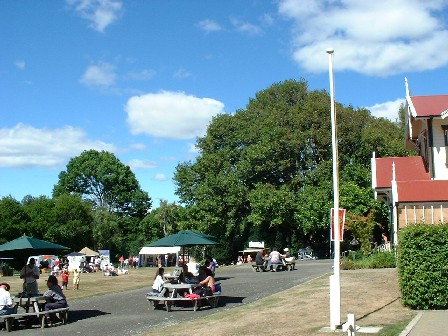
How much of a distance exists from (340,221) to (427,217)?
40.4 feet

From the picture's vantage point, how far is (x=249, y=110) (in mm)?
61031

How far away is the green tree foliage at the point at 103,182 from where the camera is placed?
288 ft

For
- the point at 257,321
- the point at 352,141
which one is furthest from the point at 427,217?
the point at 352,141

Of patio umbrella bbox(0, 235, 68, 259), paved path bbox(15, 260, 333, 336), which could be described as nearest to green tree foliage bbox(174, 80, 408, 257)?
paved path bbox(15, 260, 333, 336)

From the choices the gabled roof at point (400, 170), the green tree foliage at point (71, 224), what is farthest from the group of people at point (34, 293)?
the green tree foliage at point (71, 224)

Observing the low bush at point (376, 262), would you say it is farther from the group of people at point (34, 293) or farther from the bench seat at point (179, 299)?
the group of people at point (34, 293)

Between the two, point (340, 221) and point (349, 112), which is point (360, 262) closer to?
point (340, 221)

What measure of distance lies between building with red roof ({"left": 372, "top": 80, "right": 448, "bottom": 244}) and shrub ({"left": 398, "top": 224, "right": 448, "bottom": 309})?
14.7ft

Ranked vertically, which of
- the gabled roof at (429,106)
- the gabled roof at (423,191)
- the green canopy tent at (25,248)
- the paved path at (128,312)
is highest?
the gabled roof at (429,106)

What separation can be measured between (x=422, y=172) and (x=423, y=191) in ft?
21.5

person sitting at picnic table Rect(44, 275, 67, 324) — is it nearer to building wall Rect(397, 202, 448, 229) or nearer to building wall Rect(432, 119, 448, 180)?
building wall Rect(397, 202, 448, 229)

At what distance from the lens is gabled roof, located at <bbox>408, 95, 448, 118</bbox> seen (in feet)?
84.1

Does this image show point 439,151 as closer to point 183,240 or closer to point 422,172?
point 422,172

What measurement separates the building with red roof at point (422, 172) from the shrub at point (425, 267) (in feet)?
14.7
